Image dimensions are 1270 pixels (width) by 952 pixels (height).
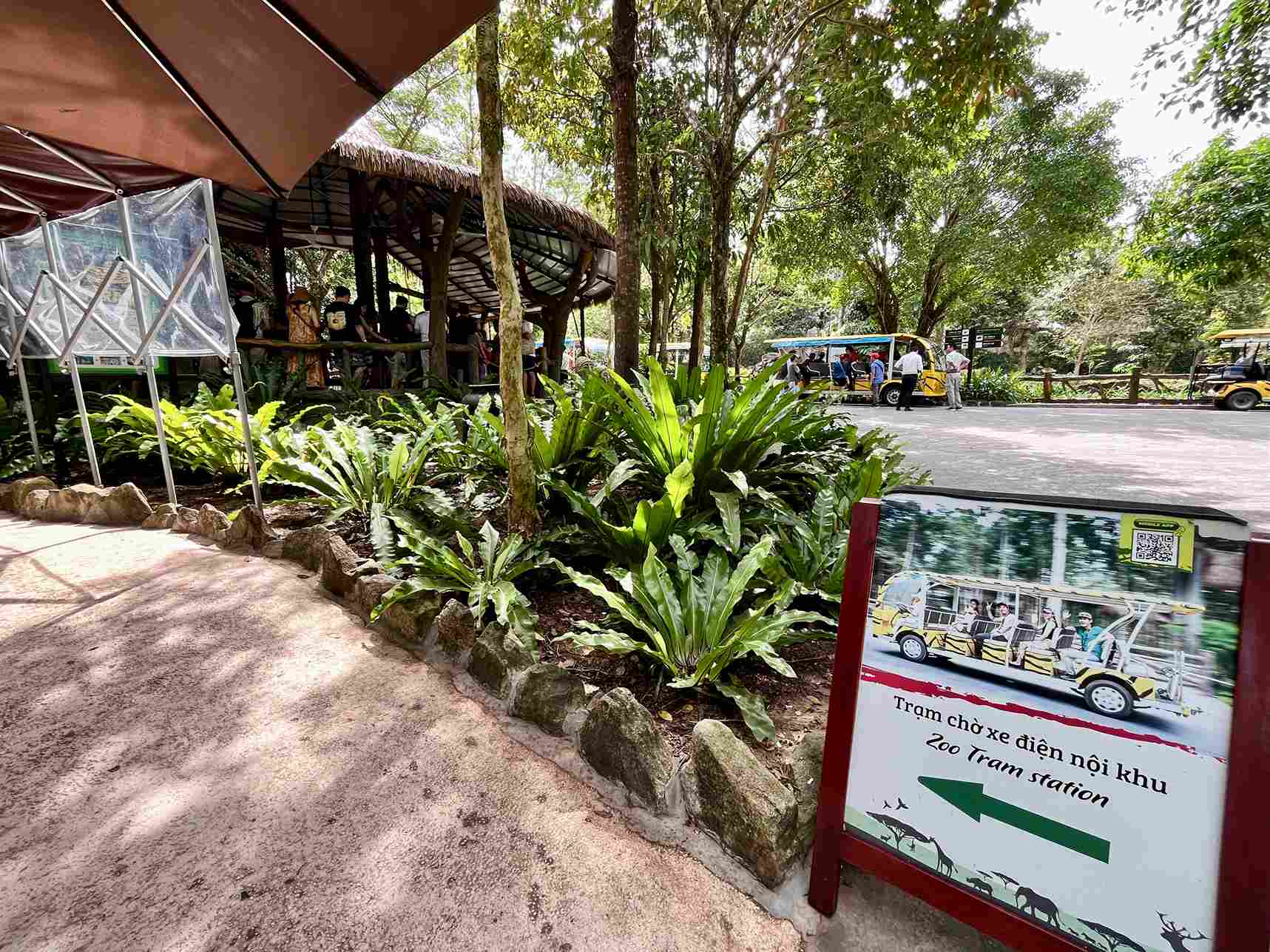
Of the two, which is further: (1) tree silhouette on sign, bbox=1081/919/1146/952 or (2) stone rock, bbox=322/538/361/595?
(2) stone rock, bbox=322/538/361/595

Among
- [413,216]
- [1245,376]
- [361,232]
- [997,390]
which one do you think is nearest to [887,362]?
[997,390]

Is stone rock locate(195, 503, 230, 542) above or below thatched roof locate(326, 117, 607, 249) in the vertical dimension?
below

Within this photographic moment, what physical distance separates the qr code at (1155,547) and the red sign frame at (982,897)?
81 mm

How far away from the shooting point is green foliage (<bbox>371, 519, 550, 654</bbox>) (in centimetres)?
206

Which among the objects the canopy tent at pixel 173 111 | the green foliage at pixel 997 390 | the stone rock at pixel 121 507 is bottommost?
the stone rock at pixel 121 507

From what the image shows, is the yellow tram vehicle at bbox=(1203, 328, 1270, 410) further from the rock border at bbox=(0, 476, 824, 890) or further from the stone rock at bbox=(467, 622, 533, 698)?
the stone rock at bbox=(467, 622, 533, 698)

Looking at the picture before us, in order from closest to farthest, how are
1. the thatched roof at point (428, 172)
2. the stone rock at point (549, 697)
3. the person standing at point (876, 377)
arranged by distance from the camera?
the stone rock at point (549, 697)
the thatched roof at point (428, 172)
the person standing at point (876, 377)

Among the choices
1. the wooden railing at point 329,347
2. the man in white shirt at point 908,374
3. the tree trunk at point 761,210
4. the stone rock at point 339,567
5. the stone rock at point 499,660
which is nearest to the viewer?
the stone rock at point 499,660

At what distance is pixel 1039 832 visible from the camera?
0.95 metres

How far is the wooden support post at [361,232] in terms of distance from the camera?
7641 mm

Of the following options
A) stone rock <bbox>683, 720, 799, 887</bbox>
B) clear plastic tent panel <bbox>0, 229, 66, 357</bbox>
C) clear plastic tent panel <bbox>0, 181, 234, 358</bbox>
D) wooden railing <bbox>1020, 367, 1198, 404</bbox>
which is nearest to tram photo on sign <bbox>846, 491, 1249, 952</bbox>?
stone rock <bbox>683, 720, 799, 887</bbox>

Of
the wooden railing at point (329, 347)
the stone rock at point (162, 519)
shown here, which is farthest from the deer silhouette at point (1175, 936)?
the wooden railing at point (329, 347)

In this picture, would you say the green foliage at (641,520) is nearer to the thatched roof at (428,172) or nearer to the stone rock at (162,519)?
the stone rock at (162,519)

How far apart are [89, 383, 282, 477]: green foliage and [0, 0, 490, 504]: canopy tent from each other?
1.24ft
